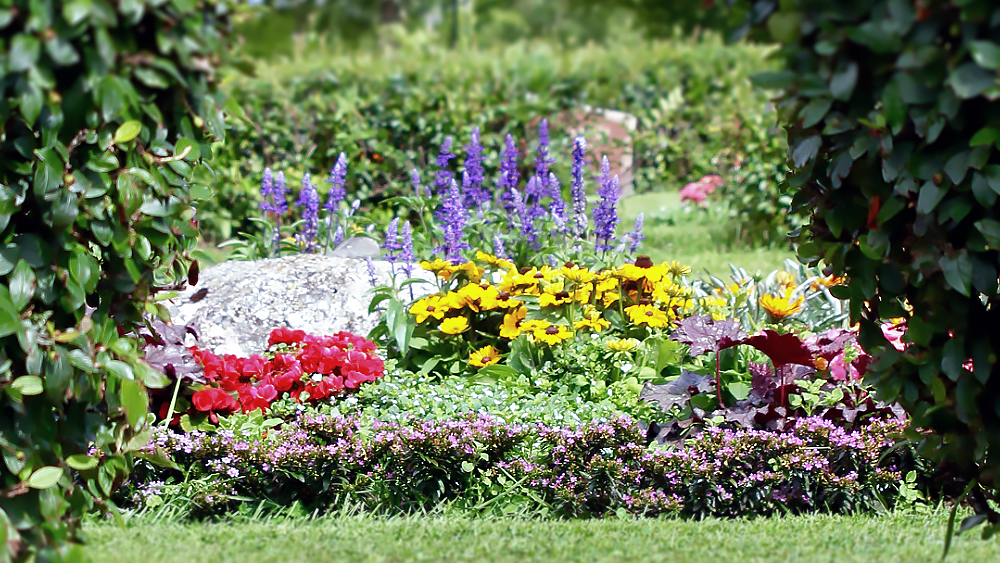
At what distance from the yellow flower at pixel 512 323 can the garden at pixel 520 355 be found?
14mm

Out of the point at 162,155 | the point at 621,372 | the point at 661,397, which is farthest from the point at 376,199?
the point at 162,155

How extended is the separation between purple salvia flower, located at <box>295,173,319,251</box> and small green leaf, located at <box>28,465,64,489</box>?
340 centimetres

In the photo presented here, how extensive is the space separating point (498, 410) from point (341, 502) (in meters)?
0.67

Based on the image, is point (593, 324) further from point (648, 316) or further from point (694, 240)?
point (694, 240)

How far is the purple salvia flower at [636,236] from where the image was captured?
15.8 feet

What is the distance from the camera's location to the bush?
206 cm

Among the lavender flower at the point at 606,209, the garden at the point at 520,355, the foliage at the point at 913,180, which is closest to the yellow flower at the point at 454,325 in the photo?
the garden at the point at 520,355

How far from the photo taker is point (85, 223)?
2461 millimetres

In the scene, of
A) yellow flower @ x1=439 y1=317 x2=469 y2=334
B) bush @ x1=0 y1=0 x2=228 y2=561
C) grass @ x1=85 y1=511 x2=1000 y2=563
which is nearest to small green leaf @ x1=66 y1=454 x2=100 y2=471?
bush @ x1=0 y1=0 x2=228 y2=561

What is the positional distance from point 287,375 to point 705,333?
162 centimetres

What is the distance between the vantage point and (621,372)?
13.3 feet

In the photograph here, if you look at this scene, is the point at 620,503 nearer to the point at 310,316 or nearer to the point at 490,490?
the point at 490,490

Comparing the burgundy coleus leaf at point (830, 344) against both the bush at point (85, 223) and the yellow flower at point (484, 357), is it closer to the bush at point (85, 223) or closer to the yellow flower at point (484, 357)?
the yellow flower at point (484, 357)

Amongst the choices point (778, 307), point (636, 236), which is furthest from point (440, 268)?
point (778, 307)
